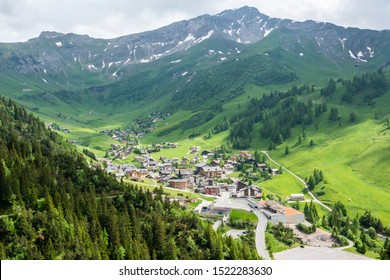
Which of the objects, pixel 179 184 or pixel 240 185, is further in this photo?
pixel 179 184

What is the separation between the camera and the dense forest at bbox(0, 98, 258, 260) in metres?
71.2

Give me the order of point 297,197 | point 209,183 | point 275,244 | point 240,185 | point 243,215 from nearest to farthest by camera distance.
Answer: point 275,244, point 243,215, point 297,197, point 240,185, point 209,183

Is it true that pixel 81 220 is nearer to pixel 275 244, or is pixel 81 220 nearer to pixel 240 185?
pixel 275 244

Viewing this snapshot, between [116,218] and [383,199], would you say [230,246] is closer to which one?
[116,218]

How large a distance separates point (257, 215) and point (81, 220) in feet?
226

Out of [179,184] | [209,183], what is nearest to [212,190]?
[209,183]

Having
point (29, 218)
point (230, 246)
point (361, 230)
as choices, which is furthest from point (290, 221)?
point (29, 218)

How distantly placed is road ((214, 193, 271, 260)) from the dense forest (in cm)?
426

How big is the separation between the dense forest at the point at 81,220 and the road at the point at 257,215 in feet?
14.0

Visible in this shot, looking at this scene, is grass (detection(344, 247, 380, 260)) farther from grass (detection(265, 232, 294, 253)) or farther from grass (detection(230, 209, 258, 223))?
grass (detection(230, 209, 258, 223))

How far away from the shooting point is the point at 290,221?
130250 mm

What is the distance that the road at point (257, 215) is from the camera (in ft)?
338

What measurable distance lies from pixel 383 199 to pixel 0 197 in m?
145

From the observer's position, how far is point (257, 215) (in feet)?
442
